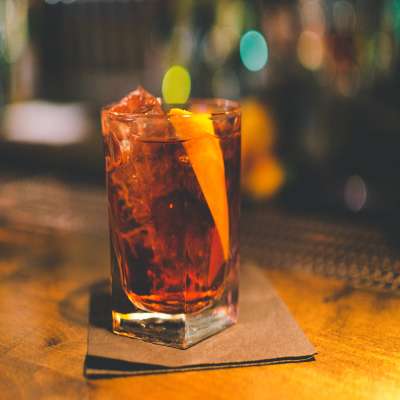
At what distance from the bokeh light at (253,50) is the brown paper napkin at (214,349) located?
57.4 inches

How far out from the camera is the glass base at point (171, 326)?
0.69m

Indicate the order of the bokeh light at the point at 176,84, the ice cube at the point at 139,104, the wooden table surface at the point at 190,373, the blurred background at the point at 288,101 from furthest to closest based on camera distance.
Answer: the bokeh light at the point at 176,84 → the blurred background at the point at 288,101 → the ice cube at the point at 139,104 → the wooden table surface at the point at 190,373

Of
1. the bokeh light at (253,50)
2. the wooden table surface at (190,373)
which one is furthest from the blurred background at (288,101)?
the wooden table surface at (190,373)

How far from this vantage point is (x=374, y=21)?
2.10m

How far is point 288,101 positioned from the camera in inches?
64.7

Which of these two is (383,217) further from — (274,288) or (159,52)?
(159,52)

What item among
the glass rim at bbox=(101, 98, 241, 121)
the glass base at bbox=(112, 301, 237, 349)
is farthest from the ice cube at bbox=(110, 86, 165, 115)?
the glass base at bbox=(112, 301, 237, 349)

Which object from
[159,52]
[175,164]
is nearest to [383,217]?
[175,164]

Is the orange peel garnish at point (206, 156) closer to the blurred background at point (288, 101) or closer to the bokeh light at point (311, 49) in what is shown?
the blurred background at point (288, 101)

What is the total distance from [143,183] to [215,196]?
9 cm

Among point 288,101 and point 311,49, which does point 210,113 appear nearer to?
point 288,101

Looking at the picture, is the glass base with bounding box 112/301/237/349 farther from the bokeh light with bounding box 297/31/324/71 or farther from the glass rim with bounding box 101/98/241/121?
the bokeh light with bounding box 297/31/324/71

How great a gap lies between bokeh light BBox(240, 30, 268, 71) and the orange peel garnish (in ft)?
4.62

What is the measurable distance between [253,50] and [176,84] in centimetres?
68
